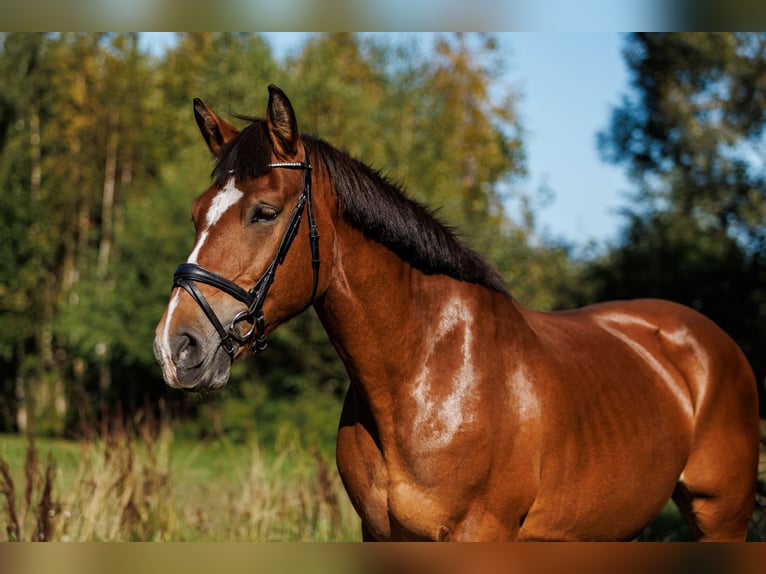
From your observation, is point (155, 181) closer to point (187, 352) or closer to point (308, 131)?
point (308, 131)

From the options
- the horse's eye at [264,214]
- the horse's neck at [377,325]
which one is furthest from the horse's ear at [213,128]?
the horse's neck at [377,325]

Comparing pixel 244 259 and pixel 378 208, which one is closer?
pixel 244 259

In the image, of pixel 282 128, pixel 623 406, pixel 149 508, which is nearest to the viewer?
pixel 282 128

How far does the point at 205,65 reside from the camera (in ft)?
57.3

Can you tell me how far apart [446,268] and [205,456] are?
466 inches

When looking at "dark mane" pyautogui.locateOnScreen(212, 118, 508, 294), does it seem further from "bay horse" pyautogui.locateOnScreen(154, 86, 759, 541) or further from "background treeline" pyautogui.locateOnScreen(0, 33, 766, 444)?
"background treeline" pyautogui.locateOnScreen(0, 33, 766, 444)

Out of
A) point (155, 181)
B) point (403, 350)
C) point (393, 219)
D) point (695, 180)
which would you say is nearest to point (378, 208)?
point (393, 219)

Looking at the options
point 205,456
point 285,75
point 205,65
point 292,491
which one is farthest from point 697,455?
point 205,65

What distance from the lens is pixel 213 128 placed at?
3051 millimetres

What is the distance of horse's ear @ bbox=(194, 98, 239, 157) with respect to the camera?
3.03 meters

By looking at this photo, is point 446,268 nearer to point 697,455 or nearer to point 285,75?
point 697,455

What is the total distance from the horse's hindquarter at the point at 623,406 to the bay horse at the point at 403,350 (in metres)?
0.01

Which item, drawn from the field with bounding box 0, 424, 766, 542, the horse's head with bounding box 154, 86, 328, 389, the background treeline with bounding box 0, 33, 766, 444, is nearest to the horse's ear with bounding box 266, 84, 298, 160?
the horse's head with bounding box 154, 86, 328, 389

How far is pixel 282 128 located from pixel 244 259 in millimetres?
500
